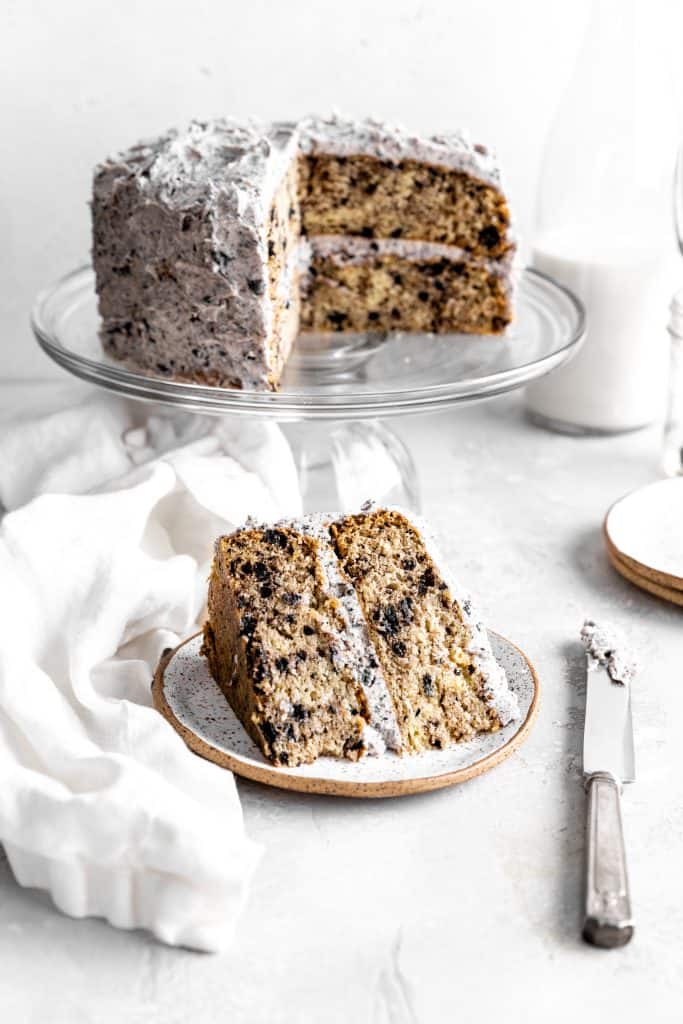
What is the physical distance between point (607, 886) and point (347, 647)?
0.36m

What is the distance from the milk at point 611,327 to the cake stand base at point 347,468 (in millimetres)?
421

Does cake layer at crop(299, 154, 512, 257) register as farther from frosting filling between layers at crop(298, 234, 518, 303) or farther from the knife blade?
the knife blade

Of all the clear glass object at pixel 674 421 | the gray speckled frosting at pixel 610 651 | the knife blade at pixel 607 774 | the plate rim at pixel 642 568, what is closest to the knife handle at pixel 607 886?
the knife blade at pixel 607 774

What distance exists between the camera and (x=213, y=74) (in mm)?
2260

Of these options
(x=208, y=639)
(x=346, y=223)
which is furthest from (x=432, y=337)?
(x=208, y=639)

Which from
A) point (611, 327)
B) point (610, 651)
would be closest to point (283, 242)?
point (611, 327)

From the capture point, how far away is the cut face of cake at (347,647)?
50.2 inches

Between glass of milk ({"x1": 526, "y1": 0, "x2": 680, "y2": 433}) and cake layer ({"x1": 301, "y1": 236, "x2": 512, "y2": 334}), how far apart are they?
184mm

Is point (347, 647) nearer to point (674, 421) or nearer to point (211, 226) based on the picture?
point (211, 226)

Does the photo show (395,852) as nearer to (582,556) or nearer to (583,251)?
(582,556)

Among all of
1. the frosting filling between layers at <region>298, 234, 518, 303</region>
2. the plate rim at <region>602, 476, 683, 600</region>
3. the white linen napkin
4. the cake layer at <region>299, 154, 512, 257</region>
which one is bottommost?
the plate rim at <region>602, 476, 683, 600</region>

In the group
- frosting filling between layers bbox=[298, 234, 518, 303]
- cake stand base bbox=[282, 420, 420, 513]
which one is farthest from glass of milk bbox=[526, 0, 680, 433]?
cake stand base bbox=[282, 420, 420, 513]

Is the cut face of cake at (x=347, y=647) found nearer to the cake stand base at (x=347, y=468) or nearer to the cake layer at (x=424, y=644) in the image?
the cake layer at (x=424, y=644)

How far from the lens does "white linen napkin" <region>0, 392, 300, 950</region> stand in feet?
3.64
